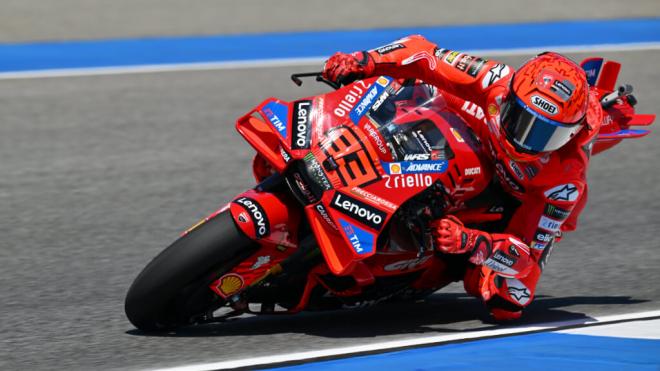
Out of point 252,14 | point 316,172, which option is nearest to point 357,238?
point 316,172

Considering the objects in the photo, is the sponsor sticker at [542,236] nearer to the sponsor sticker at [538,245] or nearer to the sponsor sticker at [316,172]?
the sponsor sticker at [538,245]

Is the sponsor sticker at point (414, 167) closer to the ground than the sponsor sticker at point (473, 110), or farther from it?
closer to the ground

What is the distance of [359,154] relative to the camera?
4.60m

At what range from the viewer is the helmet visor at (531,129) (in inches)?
177

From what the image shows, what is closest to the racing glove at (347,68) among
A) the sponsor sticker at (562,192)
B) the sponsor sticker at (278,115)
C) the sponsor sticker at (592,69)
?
the sponsor sticker at (278,115)

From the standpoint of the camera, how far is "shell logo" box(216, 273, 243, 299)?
4684 millimetres

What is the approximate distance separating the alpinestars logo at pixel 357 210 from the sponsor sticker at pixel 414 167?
199 mm

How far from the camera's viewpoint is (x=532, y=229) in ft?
16.1

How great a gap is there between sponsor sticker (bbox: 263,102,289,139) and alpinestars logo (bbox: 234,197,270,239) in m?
0.31

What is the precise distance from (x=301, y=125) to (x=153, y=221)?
2.35m

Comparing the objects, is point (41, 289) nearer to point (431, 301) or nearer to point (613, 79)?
point (431, 301)

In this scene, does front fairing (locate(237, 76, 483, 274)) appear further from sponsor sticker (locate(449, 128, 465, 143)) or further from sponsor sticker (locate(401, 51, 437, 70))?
sponsor sticker (locate(401, 51, 437, 70))

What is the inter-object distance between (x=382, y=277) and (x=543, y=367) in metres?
0.83

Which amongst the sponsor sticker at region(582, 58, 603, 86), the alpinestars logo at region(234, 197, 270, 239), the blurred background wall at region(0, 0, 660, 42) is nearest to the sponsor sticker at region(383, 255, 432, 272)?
the alpinestars logo at region(234, 197, 270, 239)
